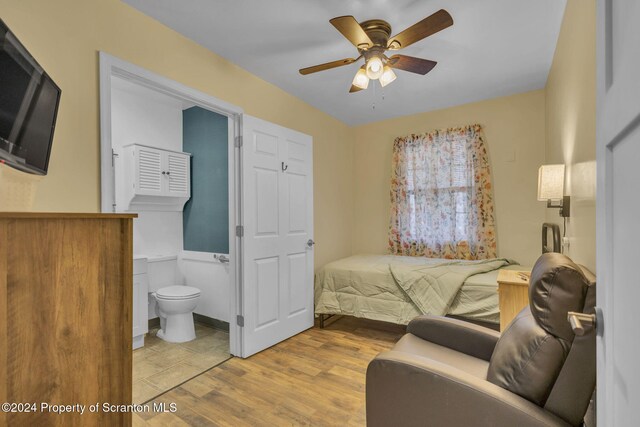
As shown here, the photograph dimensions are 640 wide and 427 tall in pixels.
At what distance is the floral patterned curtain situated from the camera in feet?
11.9

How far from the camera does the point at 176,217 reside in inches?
149

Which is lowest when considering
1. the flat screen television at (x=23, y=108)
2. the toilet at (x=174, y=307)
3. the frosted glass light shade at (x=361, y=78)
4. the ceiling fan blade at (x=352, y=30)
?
the toilet at (x=174, y=307)

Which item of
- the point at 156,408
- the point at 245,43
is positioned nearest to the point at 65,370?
the point at 156,408

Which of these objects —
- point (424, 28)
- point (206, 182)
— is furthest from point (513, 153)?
point (206, 182)

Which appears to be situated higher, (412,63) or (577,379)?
(412,63)

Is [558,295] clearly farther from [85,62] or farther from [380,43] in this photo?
[85,62]

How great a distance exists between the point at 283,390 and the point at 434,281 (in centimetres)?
162

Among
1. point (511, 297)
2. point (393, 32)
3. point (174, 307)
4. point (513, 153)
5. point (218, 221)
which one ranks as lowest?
point (174, 307)

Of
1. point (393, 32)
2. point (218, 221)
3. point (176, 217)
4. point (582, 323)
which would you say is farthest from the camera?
→ point (176, 217)

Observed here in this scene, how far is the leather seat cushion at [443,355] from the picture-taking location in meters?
1.55

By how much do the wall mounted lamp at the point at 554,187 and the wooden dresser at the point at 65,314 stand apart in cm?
237

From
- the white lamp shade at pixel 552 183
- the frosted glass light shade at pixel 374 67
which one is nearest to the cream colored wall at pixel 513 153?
the white lamp shade at pixel 552 183

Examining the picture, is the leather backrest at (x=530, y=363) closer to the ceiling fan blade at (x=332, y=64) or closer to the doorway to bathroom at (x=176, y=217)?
the ceiling fan blade at (x=332, y=64)

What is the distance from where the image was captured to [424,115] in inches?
158
